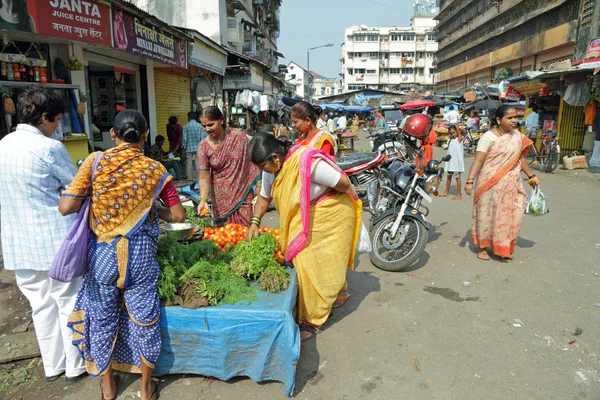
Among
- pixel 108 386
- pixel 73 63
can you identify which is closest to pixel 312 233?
pixel 108 386

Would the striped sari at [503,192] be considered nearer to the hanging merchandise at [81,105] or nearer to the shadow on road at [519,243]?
the shadow on road at [519,243]

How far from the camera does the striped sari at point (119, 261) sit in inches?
91.7

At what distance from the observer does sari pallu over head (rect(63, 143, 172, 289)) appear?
7.60 feet

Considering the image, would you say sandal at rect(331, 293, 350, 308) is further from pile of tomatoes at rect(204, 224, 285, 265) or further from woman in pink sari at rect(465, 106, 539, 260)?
woman in pink sari at rect(465, 106, 539, 260)

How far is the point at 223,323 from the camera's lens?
8.66 ft

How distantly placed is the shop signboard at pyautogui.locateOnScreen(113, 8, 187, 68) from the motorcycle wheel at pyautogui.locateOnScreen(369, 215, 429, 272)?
16.8ft

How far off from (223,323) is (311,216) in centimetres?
99

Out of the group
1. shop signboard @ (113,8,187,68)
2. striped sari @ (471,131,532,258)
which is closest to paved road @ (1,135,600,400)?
striped sari @ (471,131,532,258)

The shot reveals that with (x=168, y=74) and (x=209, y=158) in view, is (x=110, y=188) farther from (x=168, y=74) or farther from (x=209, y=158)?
(x=168, y=74)

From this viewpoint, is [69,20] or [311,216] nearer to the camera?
[311,216]

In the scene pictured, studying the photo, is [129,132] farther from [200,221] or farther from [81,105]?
[81,105]

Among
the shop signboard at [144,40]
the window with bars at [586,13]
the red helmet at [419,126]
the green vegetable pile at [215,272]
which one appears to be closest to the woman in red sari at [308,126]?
the green vegetable pile at [215,272]

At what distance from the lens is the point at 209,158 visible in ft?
13.2

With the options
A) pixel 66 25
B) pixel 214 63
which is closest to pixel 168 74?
pixel 214 63
